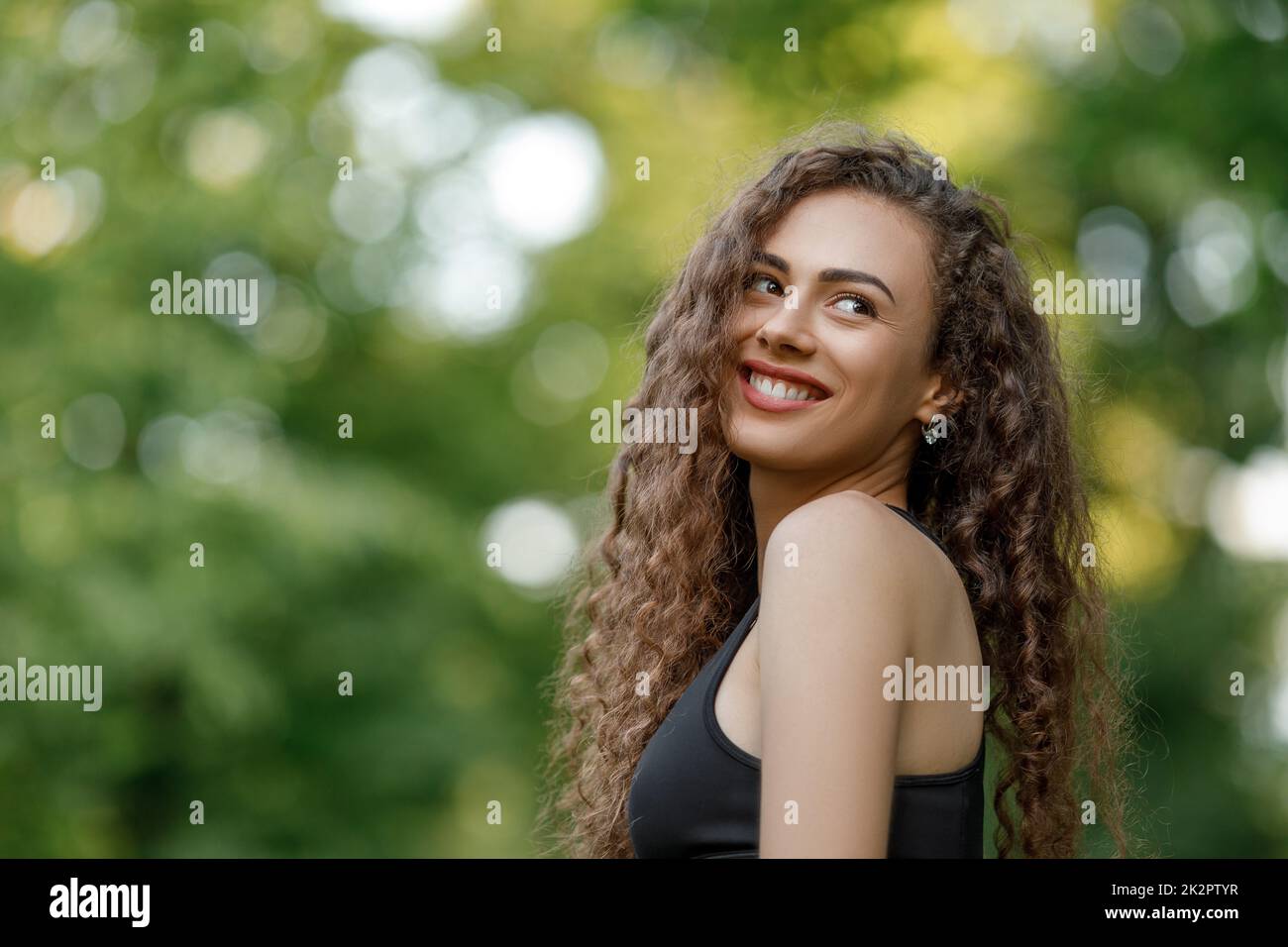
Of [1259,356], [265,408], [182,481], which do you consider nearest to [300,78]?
[265,408]

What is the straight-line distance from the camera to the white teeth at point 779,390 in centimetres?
236

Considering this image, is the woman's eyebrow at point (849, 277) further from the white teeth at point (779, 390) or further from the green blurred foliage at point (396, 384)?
the green blurred foliage at point (396, 384)

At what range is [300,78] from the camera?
888 cm

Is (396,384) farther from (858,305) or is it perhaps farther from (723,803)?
(723,803)

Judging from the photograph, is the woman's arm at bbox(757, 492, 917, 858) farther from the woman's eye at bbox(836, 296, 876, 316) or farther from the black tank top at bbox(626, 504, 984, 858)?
the woman's eye at bbox(836, 296, 876, 316)

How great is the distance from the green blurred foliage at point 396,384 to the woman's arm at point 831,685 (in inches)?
212

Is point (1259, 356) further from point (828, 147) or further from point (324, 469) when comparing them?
point (828, 147)

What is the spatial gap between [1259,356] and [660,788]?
7.17 metres

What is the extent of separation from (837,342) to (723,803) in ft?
2.54

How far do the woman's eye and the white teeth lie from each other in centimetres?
15

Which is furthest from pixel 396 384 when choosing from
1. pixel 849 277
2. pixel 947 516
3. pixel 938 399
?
pixel 849 277

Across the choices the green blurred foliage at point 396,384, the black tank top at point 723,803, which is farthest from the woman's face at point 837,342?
the green blurred foliage at point 396,384

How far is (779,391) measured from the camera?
238 centimetres

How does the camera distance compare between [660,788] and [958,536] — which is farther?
[958,536]
